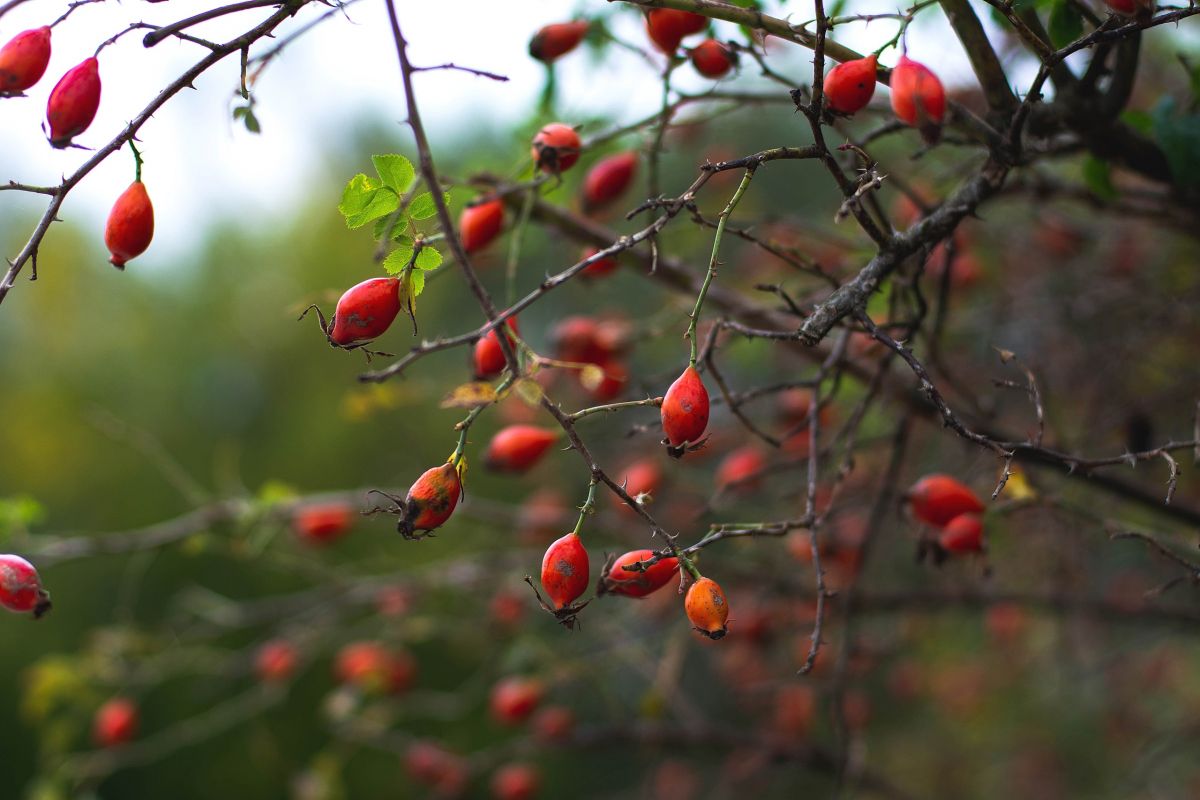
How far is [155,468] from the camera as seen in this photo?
4.28 meters

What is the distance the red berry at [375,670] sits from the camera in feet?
6.71

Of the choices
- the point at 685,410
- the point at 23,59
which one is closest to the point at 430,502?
the point at 685,410

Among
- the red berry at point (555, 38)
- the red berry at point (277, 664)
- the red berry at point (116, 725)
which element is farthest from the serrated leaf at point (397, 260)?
the red berry at point (116, 725)

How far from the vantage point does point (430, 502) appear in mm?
721

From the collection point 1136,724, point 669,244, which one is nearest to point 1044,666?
point 1136,724

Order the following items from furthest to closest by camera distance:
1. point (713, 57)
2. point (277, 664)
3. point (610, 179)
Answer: point (277, 664)
point (610, 179)
point (713, 57)

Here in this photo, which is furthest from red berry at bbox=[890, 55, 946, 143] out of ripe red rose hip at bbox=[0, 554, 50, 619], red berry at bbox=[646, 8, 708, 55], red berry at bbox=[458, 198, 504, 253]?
ripe red rose hip at bbox=[0, 554, 50, 619]

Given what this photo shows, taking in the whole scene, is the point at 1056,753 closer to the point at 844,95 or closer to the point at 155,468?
the point at 844,95

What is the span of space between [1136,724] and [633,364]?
73.7 inches

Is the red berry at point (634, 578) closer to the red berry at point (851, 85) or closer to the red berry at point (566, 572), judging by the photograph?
the red berry at point (566, 572)

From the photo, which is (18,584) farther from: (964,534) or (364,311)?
(964,534)

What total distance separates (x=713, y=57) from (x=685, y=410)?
1.73 feet

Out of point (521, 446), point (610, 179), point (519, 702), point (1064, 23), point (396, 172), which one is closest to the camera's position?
point (396, 172)

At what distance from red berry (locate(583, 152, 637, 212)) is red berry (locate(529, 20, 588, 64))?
20 cm
